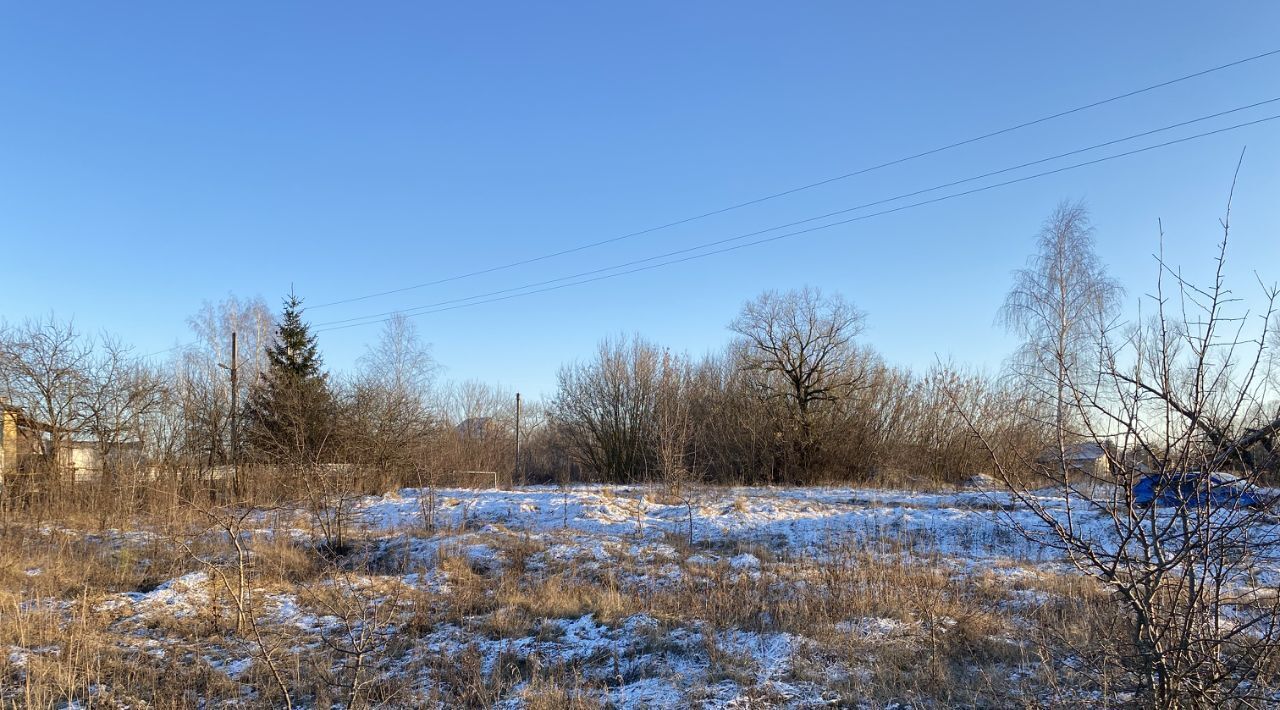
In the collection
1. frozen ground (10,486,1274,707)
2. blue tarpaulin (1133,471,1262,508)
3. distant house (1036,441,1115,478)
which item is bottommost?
frozen ground (10,486,1274,707)

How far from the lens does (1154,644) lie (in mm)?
2510

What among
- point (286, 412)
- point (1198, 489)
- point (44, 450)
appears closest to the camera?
point (1198, 489)

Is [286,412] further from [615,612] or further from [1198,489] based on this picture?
[1198,489]

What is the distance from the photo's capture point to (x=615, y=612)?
6.43 m

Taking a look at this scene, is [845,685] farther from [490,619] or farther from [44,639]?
[44,639]

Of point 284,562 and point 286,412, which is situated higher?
point 286,412

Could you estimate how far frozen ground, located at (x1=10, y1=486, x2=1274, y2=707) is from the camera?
483 centimetres

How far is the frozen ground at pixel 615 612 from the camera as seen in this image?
4828mm

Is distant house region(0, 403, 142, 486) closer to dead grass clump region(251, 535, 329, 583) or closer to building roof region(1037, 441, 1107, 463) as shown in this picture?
dead grass clump region(251, 535, 329, 583)

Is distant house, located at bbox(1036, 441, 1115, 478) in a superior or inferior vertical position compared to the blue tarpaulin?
superior

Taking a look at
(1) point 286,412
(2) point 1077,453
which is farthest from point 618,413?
(2) point 1077,453

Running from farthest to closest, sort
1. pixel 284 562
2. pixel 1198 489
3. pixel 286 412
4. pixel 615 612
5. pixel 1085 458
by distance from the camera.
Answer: pixel 286 412 < pixel 284 562 < pixel 615 612 < pixel 1085 458 < pixel 1198 489

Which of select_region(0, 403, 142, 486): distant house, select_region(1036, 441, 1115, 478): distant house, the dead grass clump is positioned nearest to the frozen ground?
the dead grass clump

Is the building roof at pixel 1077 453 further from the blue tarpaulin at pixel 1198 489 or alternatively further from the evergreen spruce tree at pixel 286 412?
the evergreen spruce tree at pixel 286 412
